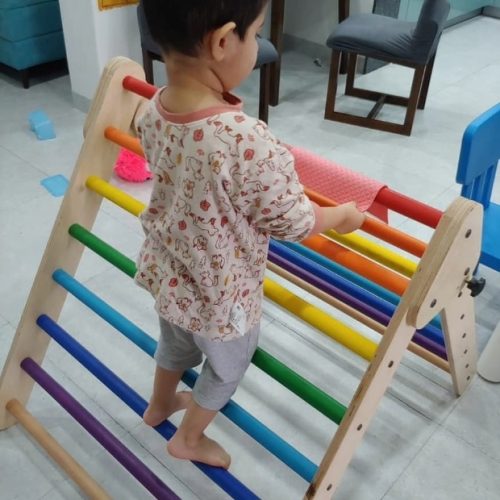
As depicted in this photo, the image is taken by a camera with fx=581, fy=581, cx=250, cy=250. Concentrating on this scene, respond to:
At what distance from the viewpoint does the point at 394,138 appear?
9.27 feet

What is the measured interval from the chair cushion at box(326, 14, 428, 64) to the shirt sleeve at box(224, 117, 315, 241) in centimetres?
207

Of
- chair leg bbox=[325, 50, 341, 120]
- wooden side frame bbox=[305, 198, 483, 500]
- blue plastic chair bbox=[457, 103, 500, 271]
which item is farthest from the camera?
chair leg bbox=[325, 50, 341, 120]

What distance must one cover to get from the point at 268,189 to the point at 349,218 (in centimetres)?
22

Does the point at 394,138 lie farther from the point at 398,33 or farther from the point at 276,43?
the point at 276,43

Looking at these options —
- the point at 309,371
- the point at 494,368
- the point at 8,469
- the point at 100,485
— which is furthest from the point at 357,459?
the point at 8,469

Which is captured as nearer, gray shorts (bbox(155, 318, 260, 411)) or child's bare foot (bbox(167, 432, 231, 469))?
gray shorts (bbox(155, 318, 260, 411))

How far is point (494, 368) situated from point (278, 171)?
107cm

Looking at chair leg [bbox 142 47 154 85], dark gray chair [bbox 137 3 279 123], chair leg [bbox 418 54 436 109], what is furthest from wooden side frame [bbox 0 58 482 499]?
chair leg [bbox 418 54 436 109]

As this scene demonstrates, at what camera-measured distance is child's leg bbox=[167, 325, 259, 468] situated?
95cm

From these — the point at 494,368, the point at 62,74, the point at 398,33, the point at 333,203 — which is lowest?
the point at 62,74

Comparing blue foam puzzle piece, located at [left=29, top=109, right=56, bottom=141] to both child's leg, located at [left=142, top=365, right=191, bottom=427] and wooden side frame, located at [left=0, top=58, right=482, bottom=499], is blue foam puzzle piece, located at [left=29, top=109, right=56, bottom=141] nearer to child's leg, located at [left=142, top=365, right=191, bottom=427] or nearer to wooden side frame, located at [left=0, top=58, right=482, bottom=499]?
wooden side frame, located at [left=0, top=58, right=482, bottom=499]

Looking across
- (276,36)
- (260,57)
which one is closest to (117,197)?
(260,57)

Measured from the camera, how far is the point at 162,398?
3.75 ft

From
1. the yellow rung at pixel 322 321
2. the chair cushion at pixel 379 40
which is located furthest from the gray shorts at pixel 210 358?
the chair cushion at pixel 379 40
